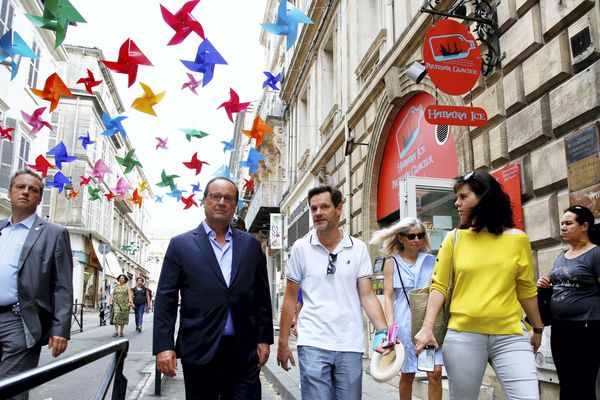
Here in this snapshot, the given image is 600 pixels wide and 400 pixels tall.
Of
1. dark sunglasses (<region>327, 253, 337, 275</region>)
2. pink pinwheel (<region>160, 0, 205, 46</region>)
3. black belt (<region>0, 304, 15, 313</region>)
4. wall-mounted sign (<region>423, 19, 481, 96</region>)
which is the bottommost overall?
black belt (<region>0, 304, 15, 313</region>)

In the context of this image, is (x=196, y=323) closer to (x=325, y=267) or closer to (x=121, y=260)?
(x=325, y=267)

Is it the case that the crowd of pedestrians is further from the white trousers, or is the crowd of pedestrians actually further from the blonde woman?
the blonde woman

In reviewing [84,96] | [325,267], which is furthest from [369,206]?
[84,96]

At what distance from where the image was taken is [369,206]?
10344mm

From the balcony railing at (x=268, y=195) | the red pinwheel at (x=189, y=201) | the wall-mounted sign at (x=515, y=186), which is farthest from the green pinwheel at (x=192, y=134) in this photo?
the balcony railing at (x=268, y=195)

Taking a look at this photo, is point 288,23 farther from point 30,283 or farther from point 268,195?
point 268,195

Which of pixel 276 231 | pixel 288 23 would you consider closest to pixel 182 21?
pixel 288 23

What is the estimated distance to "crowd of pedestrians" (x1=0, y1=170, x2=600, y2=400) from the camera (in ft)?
9.54

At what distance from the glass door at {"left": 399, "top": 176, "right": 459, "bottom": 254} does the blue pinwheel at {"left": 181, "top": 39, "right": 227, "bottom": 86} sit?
347 centimetres

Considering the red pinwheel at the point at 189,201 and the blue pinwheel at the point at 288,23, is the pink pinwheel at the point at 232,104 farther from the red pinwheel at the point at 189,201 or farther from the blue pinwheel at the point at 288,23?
the red pinwheel at the point at 189,201

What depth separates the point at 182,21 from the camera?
7230 mm

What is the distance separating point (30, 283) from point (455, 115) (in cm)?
414

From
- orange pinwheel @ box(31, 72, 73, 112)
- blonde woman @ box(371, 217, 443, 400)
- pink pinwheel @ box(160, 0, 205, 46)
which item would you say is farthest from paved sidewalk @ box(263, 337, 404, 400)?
orange pinwheel @ box(31, 72, 73, 112)

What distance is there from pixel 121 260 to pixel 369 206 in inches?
2037
